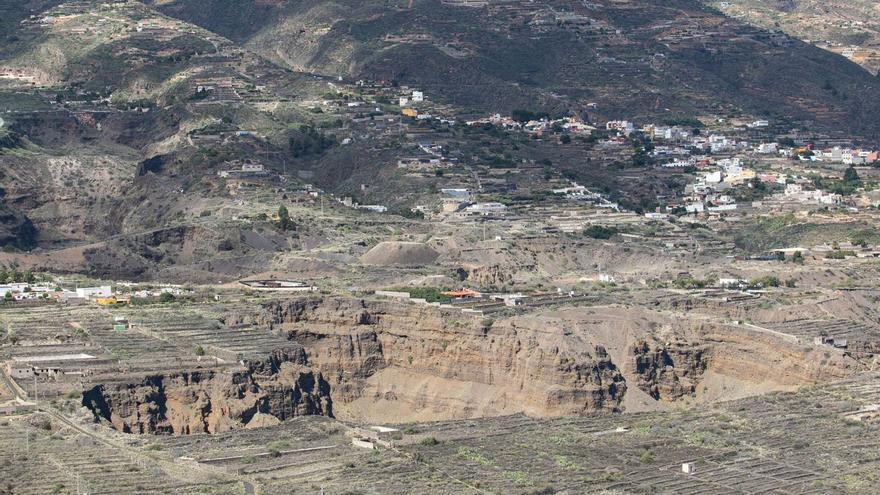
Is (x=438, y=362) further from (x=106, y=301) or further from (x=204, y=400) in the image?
(x=106, y=301)

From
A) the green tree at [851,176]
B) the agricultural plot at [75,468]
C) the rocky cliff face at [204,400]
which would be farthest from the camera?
the green tree at [851,176]

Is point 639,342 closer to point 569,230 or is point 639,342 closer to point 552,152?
point 569,230

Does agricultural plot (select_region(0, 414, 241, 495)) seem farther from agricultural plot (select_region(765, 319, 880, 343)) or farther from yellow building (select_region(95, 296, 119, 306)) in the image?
agricultural plot (select_region(765, 319, 880, 343))

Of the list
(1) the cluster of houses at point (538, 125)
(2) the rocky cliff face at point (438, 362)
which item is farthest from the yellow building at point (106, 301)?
(1) the cluster of houses at point (538, 125)

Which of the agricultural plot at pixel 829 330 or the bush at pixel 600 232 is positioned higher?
the agricultural plot at pixel 829 330

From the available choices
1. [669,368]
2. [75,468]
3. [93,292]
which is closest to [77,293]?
[93,292]

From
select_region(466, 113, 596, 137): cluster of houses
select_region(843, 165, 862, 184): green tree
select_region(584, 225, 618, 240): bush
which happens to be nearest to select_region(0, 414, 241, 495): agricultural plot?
select_region(584, 225, 618, 240): bush

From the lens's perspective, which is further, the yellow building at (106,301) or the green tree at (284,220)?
the green tree at (284,220)

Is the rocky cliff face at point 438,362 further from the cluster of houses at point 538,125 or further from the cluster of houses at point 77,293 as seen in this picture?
the cluster of houses at point 538,125
